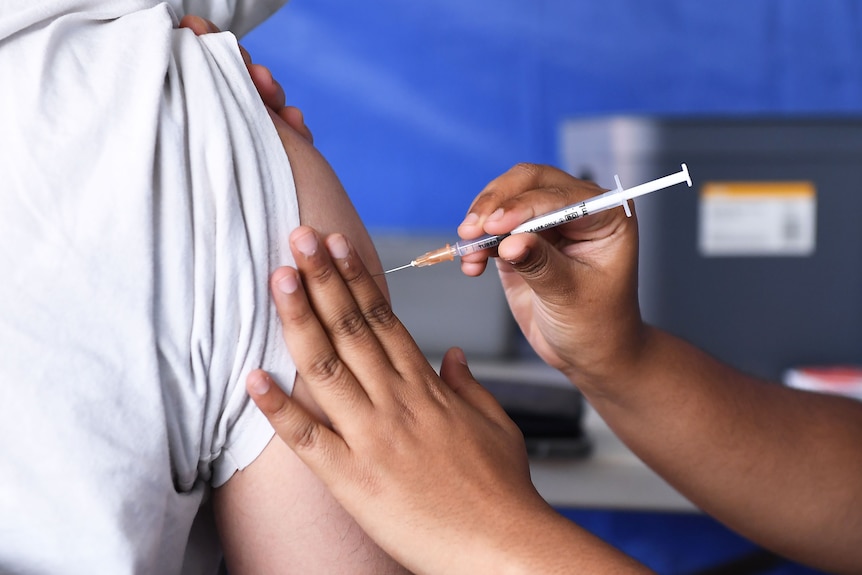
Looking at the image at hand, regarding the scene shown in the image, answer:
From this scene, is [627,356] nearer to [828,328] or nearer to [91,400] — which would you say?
[91,400]

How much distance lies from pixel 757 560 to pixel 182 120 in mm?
1693

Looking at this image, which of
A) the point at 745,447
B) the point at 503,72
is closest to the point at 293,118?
the point at 745,447

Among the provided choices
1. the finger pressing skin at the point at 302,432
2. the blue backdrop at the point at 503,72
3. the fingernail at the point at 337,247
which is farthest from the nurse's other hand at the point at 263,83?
the blue backdrop at the point at 503,72

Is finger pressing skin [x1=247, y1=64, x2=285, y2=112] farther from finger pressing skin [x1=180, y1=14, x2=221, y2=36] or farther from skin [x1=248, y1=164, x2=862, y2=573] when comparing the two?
skin [x1=248, y1=164, x2=862, y2=573]

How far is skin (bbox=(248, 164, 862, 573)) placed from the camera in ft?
2.30

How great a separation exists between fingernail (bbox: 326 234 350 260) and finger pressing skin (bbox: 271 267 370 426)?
0.04 m

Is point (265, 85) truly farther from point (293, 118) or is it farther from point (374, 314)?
point (374, 314)

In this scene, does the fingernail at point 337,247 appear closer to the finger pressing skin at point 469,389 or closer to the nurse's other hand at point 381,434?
the nurse's other hand at point 381,434

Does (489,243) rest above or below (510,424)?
above

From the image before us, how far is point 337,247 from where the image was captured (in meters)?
0.70

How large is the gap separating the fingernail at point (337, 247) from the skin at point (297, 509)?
0.10 feet

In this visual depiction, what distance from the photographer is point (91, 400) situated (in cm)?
63

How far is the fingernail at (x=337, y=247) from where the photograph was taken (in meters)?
0.70

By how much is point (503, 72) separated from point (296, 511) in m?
2.20
